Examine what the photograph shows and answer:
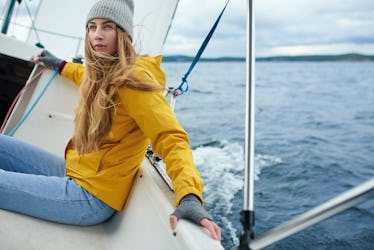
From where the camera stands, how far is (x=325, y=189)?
183 inches

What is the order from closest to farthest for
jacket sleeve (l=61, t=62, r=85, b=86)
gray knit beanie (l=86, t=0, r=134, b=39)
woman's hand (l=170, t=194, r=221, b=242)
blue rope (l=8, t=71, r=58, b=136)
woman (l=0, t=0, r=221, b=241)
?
woman's hand (l=170, t=194, r=221, b=242), woman (l=0, t=0, r=221, b=241), gray knit beanie (l=86, t=0, r=134, b=39), jacket sleeve (l=61, t=62, r=85, b=86), blue rope (l=8, t=71, r=58, b=136)

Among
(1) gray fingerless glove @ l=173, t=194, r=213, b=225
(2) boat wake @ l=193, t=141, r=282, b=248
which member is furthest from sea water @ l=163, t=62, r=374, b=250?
(1) gray fingerless glove @ l=173, t=194, r=213, b=225

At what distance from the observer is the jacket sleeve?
1.93 metres

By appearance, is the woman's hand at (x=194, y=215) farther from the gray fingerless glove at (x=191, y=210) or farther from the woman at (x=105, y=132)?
the woman at (x=105, y=132)

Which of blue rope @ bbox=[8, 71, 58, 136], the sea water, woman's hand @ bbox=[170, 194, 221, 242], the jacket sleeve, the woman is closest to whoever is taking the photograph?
woman's hand @ bbox=[170, 194, 221, 242]

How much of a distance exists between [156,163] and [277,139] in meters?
5.86

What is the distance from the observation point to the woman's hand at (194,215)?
1016mm

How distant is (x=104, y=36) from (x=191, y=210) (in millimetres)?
702

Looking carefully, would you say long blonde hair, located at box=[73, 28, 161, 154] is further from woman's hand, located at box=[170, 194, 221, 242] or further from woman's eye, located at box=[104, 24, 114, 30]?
woman's hand, located at box=[170, 194, 221, 242]

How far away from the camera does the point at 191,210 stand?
3.41ft

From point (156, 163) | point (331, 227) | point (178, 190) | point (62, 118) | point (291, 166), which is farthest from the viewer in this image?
point (291, 166)

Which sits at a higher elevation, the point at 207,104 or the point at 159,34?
the point at 159,34

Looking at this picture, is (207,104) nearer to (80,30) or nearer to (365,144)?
(365,144)

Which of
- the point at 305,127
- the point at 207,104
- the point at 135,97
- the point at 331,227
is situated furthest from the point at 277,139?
the point at 135,97
